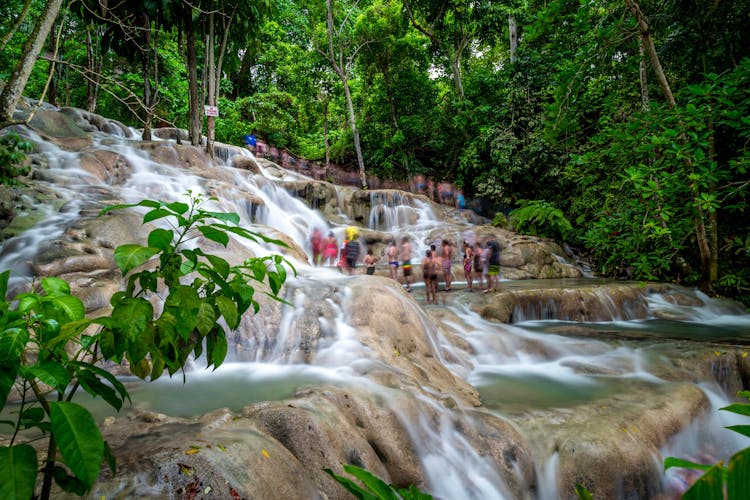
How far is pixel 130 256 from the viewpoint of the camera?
1.19 meters

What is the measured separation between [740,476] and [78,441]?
1150 mm

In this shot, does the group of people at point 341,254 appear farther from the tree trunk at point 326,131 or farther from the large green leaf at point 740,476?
the tree trunk at point 326,131

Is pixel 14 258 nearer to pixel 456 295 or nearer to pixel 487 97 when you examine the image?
pixel 456 295

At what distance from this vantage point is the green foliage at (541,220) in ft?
47.0

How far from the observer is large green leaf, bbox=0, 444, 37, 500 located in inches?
30.8

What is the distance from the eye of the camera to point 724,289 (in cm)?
907

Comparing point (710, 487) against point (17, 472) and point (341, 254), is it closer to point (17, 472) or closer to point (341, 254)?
point (17, 472)

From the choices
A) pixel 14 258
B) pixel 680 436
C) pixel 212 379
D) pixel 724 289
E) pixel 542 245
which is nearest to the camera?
pixel 680 436

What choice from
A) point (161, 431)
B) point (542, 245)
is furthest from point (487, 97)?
point (161, 431)

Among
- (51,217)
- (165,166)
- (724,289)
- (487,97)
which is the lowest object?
(724,289)

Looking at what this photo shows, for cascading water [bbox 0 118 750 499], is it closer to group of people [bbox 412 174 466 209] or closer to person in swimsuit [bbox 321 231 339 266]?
person in swimsuit [bbox 321 231 339 266]

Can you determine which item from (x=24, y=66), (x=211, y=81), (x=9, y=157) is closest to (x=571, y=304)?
(x=24, y=66)

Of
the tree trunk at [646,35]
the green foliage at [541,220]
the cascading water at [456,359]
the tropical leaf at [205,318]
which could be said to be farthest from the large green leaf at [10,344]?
the green foliage at [541,220]

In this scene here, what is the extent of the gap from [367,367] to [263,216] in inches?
340
